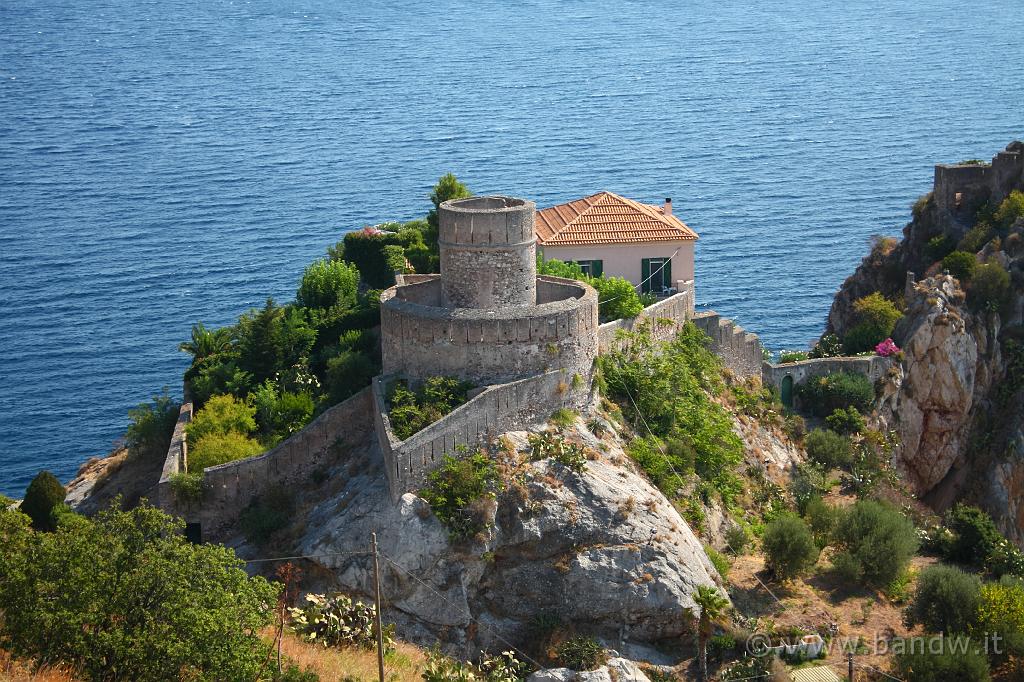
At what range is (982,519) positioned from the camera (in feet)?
137

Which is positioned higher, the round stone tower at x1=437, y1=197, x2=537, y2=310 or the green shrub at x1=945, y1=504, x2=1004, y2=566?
the round stone tower at x1=437, y1=197, x2=537, y2=310

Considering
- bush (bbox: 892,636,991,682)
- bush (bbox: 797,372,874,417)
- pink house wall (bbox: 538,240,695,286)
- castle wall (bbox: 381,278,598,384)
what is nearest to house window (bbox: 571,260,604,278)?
pink house wall (bbox: 538,240,695,286)

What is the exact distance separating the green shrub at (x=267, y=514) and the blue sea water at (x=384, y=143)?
23.2m

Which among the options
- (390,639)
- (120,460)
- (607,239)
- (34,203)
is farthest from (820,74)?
(390,639)

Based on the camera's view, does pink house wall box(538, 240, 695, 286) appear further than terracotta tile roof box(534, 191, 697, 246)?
No

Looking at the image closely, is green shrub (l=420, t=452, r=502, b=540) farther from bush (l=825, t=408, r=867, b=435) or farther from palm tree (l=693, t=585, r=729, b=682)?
bush (l=825, t=408, r=867, b=435)

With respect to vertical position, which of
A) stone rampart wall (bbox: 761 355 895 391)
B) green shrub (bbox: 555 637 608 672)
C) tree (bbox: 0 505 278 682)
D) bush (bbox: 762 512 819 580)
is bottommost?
green shrub (bbox: 555 637 608 672)

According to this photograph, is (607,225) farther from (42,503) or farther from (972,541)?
(42,503)

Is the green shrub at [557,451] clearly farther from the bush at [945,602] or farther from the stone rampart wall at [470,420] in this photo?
the bush at [945,602]

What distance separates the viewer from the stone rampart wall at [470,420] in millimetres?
33531

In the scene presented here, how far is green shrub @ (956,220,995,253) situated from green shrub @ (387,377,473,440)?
34340 mm

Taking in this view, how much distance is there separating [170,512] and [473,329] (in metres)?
10.1

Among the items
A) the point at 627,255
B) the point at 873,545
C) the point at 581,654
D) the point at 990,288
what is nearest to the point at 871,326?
the point at 990,288

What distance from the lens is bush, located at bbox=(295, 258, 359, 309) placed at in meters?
47.3
